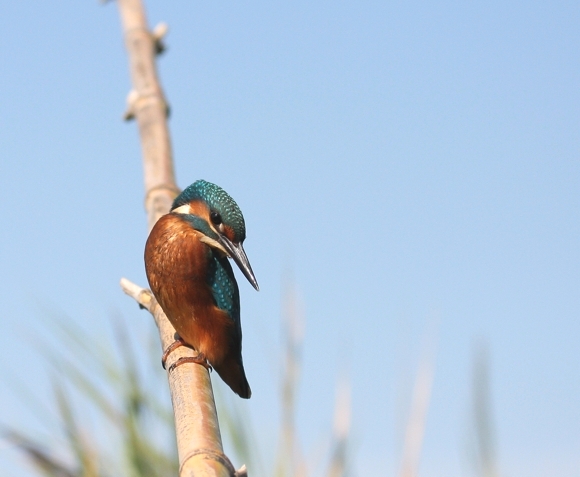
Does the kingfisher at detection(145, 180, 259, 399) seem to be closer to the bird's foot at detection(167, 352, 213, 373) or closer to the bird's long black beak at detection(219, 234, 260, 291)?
the bird's long black beak at detection(219, 234, 260, 291)

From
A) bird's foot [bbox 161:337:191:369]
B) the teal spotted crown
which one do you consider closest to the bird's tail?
bird's foot [bbox 161:337:191:369]

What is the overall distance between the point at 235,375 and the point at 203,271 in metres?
0.46

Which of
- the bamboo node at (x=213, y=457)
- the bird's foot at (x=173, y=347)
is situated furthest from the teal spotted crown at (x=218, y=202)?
the bamboo node at (x=213, y=457)

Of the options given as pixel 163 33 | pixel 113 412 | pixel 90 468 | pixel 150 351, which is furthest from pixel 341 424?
pixel 163 33

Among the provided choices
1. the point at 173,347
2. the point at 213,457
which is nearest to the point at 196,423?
the point at 213,457

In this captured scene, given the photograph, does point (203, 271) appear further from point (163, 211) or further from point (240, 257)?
point (163, 211)

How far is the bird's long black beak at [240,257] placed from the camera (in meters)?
2.95

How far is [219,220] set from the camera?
3064 mm

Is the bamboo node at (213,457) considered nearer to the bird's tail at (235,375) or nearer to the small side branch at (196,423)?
the small side branch at (196,423)

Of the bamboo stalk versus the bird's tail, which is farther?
the bird's tail

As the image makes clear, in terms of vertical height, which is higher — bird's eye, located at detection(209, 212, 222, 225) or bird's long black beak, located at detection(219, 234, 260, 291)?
bird's eye, located at detection(209, 212, 222, 225)

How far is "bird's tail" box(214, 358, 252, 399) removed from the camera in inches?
124

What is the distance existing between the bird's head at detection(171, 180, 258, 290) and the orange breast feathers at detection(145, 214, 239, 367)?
5 centimetres

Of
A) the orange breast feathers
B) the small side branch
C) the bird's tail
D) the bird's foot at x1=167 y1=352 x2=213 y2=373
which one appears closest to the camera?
the small side branch
